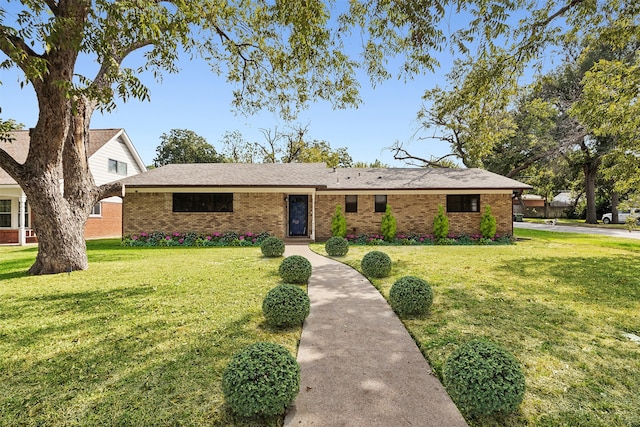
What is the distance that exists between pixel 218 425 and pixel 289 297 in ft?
7.33

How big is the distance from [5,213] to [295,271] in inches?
794

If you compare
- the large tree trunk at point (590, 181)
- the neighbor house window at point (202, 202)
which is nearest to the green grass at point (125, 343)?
the neighbor house window at point (202, 202)

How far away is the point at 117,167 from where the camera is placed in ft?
71.8

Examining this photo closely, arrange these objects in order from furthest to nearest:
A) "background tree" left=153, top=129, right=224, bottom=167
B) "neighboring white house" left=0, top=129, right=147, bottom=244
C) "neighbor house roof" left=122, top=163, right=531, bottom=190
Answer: "background tree" left=153, top=129, right=224, bottom=167 → "neighboring white house" left=0, top=129, right=147, bottom=244 → "neighbor house roof" left=122, top=163, right=531, bottom=190

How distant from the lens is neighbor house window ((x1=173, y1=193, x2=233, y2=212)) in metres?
16.8

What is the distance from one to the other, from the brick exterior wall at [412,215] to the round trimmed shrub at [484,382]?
565 inches

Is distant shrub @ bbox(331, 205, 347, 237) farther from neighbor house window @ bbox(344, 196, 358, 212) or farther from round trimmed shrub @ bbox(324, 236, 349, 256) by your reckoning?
round trimmed shrub @ bbox(324, 236, 349, 256)

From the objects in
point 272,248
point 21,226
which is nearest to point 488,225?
point 272,248

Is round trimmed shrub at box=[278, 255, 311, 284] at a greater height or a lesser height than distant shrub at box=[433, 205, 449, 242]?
lesser

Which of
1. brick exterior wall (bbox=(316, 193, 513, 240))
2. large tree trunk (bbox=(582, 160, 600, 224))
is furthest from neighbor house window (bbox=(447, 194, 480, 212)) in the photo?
large tree trunk (bbox=(582, 160, 600, 224))

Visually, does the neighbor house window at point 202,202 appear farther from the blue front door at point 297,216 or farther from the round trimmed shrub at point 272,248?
the round trimmed shrub at point 272,248

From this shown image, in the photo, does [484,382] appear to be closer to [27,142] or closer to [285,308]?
[285,308]

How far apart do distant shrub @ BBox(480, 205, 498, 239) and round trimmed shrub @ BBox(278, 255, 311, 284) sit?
1274 cm

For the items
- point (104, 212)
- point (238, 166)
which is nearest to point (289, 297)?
point (238, 166)
